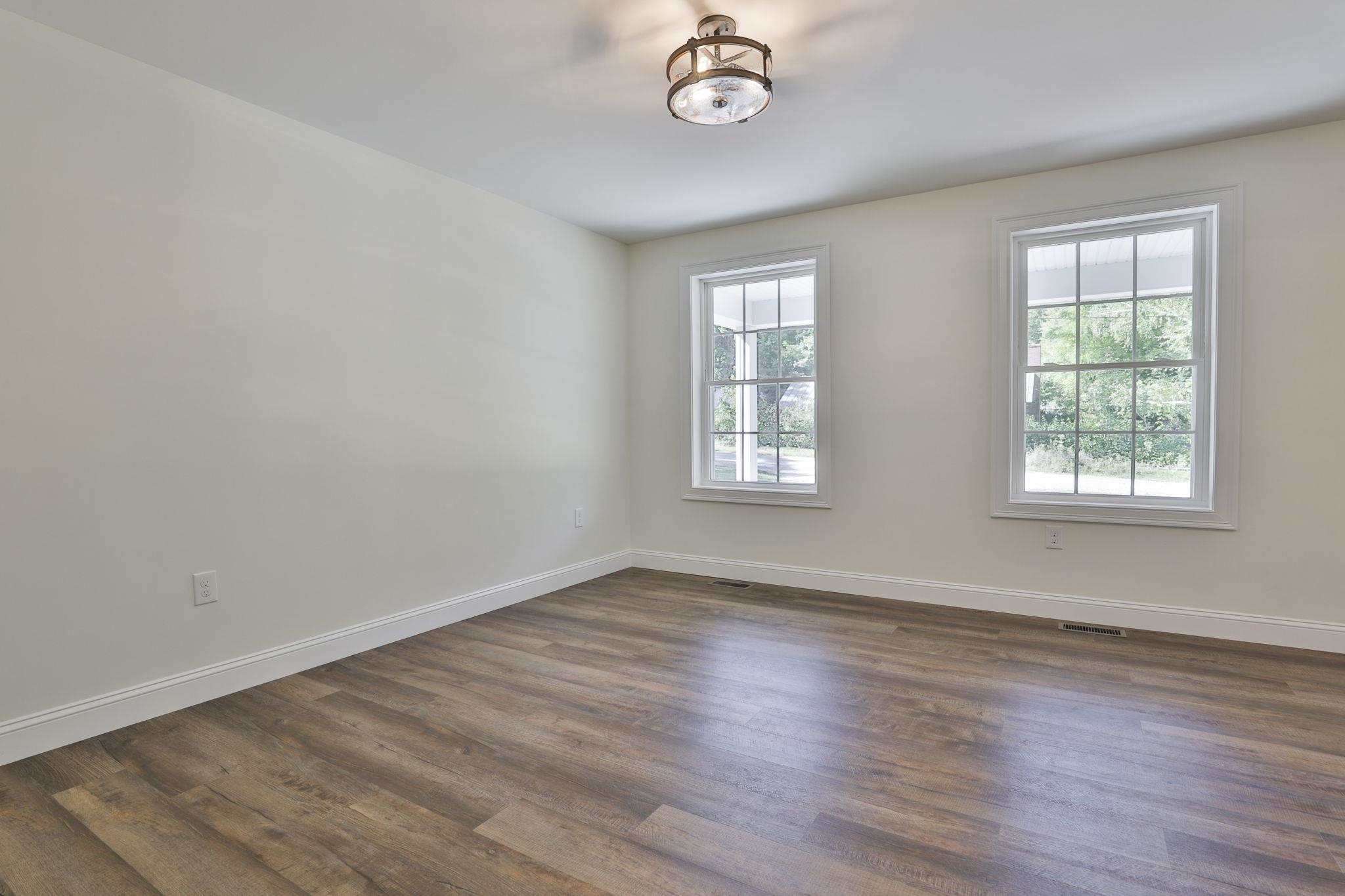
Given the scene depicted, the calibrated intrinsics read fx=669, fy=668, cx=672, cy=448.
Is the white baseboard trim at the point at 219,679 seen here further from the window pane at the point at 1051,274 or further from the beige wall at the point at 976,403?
the window pane at the point at 1051,274

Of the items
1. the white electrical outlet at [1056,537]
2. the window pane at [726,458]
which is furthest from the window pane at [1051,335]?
the window pane at [726,458]

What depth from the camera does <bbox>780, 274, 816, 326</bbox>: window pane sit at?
174 inches

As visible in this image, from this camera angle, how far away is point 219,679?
2.66 m

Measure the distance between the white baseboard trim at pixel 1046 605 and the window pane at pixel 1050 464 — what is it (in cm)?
59

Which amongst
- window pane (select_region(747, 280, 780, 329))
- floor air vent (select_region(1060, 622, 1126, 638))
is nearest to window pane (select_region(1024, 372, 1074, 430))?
floor air vent (select_region(1060, 622, 1126, 638))

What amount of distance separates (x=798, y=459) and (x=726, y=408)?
66 cm

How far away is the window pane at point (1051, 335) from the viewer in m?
3.65

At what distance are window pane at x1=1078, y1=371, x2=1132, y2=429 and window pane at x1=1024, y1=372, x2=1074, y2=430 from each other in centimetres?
5

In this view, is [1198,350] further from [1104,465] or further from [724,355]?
[724,355]

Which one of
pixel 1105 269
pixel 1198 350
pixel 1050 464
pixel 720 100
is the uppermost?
pixel 720 100

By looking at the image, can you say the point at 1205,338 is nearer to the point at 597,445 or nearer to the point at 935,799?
the point at 935,799

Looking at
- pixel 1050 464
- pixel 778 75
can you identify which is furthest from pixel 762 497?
pixel 778 75

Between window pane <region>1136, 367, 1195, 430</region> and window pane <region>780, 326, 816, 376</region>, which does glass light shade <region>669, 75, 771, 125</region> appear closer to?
window pane <region>780, 326, 816, 376</region>

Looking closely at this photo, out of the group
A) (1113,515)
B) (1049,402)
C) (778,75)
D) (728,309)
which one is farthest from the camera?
(728,309)
